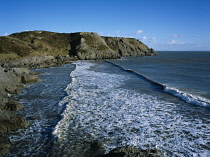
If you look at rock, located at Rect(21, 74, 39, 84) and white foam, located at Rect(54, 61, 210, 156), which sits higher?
rock, located at Rect(21, 74, 39, 84)

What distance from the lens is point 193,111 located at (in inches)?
539

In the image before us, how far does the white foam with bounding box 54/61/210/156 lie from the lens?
8668 mm

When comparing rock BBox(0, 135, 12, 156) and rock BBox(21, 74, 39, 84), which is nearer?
rock BBox(0, 135, 12, 156)

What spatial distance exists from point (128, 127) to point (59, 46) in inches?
3209

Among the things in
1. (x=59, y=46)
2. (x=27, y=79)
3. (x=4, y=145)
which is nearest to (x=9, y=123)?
(x=4, y=145)

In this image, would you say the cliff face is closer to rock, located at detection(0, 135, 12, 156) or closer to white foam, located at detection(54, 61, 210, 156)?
white foam, located at detection(54, 61, 210, 156)

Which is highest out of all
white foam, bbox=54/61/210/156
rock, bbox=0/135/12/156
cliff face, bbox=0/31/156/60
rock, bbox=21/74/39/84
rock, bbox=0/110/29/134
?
cliff face, bbox=0/31/156/60

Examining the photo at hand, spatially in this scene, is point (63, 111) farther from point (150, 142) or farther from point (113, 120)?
point (150, 142)

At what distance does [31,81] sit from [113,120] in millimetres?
17196

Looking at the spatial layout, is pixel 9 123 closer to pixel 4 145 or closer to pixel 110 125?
pixel 4 145

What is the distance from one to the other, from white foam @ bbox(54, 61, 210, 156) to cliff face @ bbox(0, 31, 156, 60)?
45.4 metres

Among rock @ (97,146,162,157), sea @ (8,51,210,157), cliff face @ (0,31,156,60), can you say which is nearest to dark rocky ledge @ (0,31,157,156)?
cliff face @ (0,31,156,60)

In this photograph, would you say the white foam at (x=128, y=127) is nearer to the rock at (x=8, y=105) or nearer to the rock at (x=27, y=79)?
the rock at (x=8, y=105)

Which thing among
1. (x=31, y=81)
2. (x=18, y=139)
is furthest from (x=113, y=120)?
(x=31, y=81)
